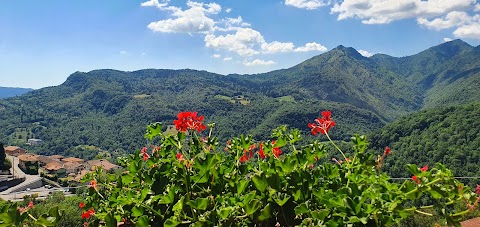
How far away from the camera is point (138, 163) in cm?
161

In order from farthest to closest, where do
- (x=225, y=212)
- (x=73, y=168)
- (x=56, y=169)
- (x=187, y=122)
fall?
(x=73, y=168) < (x=56, y=169) < (x=187, y=122) < (x=225, y=212)

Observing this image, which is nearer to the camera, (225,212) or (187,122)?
(225,212)

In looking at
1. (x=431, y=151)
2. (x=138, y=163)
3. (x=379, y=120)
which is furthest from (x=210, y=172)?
(x=379, y=120)

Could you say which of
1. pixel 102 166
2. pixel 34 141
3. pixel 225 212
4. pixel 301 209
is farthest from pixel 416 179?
pixel 34 141

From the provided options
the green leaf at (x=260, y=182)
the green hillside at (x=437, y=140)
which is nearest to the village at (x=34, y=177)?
the green leaf at (x=260, y=182)

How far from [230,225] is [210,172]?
218 millimetres

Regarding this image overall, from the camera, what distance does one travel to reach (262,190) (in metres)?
1.40

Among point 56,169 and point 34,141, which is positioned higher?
point 56,169

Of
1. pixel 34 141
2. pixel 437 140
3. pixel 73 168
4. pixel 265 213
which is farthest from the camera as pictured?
pixel 34 141

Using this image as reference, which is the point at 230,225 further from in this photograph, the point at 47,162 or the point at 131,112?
the point at 131,112

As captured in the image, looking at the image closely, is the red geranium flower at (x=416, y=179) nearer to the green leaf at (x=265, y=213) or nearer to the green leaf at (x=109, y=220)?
the green leaf at (x=265, y=213)

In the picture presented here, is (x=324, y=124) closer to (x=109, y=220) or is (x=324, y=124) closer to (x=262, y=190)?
(x=262, y=190)

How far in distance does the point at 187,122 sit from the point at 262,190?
67 centimetres

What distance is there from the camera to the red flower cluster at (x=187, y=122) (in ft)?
6.21
